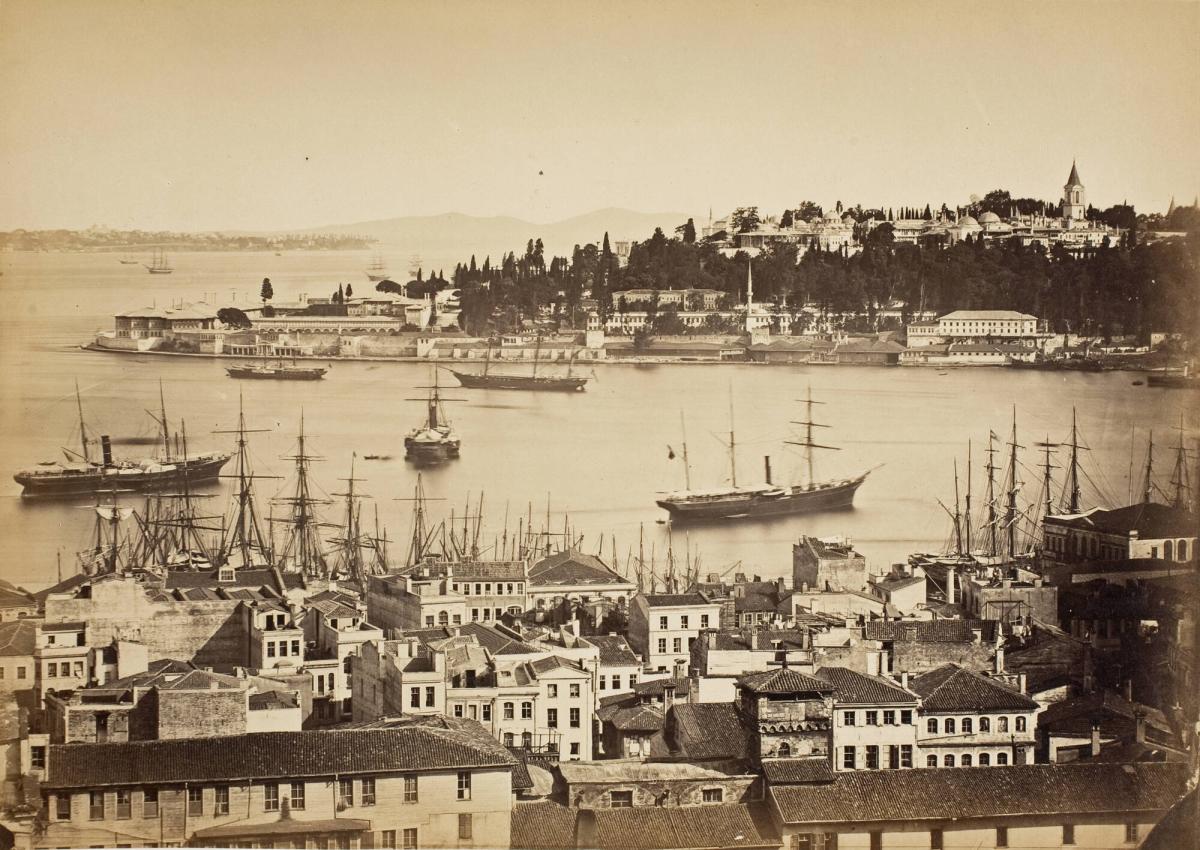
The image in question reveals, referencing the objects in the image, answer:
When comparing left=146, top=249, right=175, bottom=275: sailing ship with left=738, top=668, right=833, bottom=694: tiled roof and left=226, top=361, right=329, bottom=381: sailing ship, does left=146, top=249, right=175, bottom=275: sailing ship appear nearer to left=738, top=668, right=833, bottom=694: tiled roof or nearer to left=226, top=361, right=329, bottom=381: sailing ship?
left=226, top=361, right=329, bottom=381: sailing ship

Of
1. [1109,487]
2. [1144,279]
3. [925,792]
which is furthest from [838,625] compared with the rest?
[1144,279]

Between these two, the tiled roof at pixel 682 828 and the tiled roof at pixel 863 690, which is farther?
the tiled roof at pixel 863 690

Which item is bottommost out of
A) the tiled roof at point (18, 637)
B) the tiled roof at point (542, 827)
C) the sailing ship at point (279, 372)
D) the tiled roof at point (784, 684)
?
the tiled roof at point (542, 827)

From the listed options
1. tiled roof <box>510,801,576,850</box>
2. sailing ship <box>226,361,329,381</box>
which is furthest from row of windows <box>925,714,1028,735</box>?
sailing ship <box>226,361,329,381</box>

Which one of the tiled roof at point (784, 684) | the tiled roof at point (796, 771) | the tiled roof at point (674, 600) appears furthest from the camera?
the tiled roof at point (674, 600)

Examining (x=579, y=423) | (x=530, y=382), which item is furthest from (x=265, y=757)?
(x=530, y=382)

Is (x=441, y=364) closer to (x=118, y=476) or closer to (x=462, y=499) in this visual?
(x=462, y=499)

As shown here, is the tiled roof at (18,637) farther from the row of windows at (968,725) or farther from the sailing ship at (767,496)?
the sailing ship at (767,496)

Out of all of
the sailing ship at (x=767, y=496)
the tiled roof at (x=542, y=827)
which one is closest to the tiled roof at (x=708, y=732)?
the tiled roof at (x=542, y=827)
